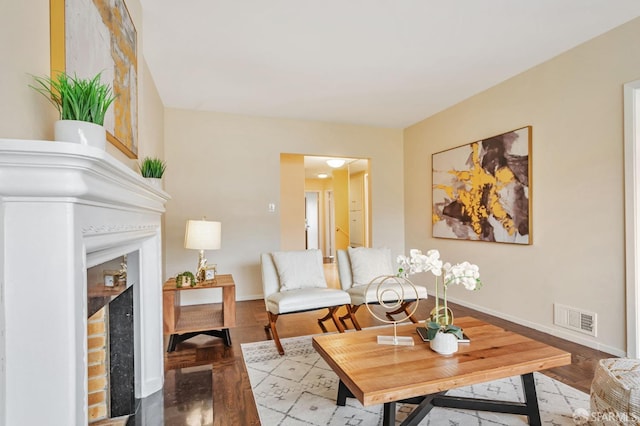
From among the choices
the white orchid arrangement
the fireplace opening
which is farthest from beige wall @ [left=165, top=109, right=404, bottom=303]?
the white orchid arrangement

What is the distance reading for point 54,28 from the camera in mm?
1003

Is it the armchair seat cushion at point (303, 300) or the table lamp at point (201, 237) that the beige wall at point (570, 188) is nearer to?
the armchair seat cushion at point (303, 300)

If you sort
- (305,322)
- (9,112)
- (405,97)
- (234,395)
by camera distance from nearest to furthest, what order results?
(9,112), (234,395), (305,322), (405,97)

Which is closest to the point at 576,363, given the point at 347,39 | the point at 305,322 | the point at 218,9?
the point at 305,322

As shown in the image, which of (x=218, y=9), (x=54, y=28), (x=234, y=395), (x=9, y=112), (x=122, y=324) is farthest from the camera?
(x=218, y=9)

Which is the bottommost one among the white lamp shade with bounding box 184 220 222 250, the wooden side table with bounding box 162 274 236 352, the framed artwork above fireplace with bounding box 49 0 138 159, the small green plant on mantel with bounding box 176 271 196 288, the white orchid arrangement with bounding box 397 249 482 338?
the wooden side table with bounding box 162 274 236 352

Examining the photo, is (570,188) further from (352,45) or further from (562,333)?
(352,45)

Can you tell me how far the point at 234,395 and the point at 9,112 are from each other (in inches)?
74.4

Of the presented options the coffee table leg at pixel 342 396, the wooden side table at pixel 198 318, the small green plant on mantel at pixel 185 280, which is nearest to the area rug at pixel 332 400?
the coffee table leg at pixel 342 396

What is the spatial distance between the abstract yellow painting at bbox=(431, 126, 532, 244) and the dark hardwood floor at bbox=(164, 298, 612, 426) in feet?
3.25

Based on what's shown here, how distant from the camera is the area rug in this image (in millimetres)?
1754

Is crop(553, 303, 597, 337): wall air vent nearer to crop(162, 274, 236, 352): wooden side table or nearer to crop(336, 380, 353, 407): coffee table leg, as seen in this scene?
crop(336, 380, 353, 407): coffee table leg

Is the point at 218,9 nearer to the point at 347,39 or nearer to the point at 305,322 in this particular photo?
the point at 347,39

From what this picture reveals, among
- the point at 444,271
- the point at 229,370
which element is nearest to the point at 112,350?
the point at 229,370
